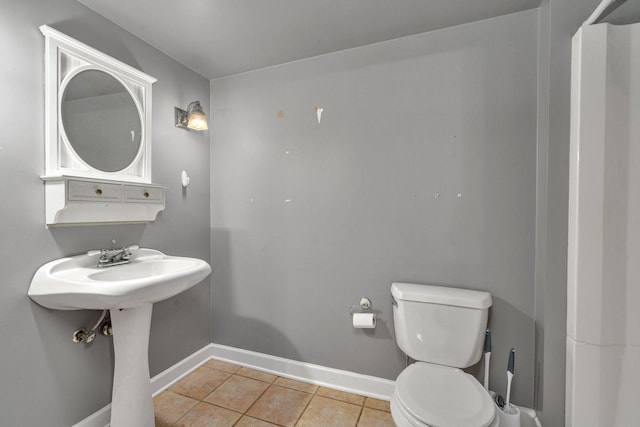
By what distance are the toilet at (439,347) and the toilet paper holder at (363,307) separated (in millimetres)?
230

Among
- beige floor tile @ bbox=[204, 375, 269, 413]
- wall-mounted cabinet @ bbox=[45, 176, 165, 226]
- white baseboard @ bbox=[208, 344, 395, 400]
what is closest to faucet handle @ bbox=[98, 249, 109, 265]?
wall-mounted cabinet @ bbox=[45, 176, 165, 226]

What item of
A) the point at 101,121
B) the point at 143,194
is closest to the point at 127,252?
the point at 143,194

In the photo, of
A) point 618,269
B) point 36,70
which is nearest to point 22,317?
point 36,70

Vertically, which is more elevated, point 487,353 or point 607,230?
point 607,230

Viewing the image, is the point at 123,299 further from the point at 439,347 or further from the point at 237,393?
the point at 439,347

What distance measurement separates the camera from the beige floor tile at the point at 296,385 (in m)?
1.89

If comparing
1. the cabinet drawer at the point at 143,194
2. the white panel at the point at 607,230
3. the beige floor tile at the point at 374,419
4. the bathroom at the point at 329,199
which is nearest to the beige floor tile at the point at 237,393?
the bathroom at the point at 329,199

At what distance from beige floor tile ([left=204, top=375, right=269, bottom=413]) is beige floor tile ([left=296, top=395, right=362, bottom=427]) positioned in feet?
1.23

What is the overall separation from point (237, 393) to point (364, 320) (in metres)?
A: 1.00

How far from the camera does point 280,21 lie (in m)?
1.58

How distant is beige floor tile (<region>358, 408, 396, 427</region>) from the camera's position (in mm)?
1574

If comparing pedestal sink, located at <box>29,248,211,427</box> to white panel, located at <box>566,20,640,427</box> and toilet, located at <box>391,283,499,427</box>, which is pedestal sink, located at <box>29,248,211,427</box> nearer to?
toilet, located at <box>391,283,499,427</box>

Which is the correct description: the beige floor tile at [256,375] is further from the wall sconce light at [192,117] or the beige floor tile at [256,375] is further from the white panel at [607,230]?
the wall sconce light at [192,117]

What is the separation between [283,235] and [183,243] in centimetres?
73
